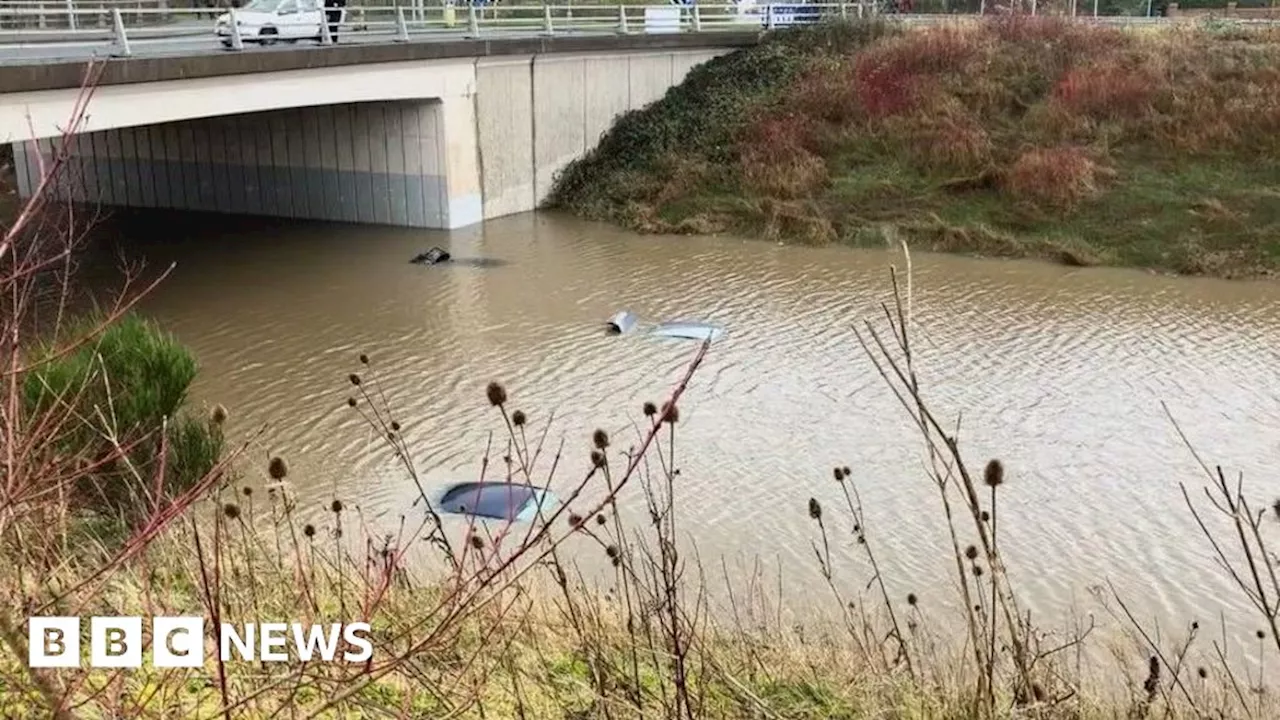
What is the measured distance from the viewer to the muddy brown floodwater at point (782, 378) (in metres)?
9.45

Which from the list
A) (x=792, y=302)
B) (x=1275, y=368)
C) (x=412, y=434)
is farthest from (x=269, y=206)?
(x=1275, y=368)

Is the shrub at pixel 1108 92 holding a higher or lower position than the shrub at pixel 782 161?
higher

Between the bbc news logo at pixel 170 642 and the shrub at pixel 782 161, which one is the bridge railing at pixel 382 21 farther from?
the bbc news logo at pixel 170 642

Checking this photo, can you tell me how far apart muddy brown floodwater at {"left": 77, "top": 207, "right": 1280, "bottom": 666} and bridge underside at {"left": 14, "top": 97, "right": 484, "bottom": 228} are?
3.54 feet

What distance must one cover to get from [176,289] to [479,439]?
9009mm

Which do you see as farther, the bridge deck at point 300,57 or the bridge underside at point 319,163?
the bridge underside at point 319,163

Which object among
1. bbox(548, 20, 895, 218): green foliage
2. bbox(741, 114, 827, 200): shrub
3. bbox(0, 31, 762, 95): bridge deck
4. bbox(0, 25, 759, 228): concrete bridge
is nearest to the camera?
bbox(0, 31, 762, 95): bridge deck

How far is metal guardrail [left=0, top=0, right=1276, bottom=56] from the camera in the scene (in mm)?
15281

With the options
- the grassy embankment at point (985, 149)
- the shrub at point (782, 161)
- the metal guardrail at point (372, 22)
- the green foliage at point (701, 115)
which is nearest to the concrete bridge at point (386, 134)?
the green foliage at point (701, 115)

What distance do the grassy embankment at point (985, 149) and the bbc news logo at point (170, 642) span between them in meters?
19.3

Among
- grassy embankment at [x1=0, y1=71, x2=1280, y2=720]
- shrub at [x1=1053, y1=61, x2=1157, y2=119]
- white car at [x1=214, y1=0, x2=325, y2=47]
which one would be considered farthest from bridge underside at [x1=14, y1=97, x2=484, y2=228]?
grassy embankment at [x1=0, y1=71, x2=1280, y2=720]

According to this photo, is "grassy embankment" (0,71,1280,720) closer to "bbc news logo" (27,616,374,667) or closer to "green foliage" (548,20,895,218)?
"bbc news logo" (27,616,374,667)

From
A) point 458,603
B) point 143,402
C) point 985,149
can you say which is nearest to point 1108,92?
point 985,149

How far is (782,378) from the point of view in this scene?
13617 millimetres
